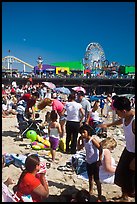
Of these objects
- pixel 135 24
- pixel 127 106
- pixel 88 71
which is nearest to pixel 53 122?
pixel 127 106

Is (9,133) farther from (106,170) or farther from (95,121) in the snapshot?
(106,170)

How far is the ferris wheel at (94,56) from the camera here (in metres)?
57.0

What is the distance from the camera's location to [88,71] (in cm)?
5834

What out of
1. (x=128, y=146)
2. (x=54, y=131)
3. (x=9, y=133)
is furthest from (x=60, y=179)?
(x=9, y=133)

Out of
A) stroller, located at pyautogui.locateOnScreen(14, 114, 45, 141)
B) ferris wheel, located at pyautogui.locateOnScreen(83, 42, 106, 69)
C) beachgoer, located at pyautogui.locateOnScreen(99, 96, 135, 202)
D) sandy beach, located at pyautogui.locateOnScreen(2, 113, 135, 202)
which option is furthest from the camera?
ferris wheel, located at pyautogui.locateOnScreen(83, 42, 106, 69)

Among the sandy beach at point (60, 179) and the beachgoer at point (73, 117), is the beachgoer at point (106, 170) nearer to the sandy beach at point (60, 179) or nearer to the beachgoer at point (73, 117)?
the sandy beach at point (60, 179)

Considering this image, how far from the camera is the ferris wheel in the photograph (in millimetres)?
57031

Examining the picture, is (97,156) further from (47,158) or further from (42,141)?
(42,141)

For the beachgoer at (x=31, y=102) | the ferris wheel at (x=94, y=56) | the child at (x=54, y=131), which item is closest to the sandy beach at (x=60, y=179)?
the child at (x=54, y=131)

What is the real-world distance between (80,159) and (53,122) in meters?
0.95

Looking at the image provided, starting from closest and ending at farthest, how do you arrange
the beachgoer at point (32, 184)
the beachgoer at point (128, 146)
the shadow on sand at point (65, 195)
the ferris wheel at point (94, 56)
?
the beachgoer at point (32, 184) < the beachgoer at point (128, 146) < the shadow on sand at point (65, 195) < the ferris wheel at point (94, 56)

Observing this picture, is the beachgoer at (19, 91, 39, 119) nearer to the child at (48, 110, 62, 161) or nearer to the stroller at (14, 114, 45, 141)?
the stroller at (14, 114, 45, 141)

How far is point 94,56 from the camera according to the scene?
5769cm

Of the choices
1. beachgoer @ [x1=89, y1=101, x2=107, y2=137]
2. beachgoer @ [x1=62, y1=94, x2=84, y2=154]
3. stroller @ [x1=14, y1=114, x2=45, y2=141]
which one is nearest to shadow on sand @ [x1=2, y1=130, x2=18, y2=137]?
stroller @ [x1=14, y1=114, x2=45, y2=141]
